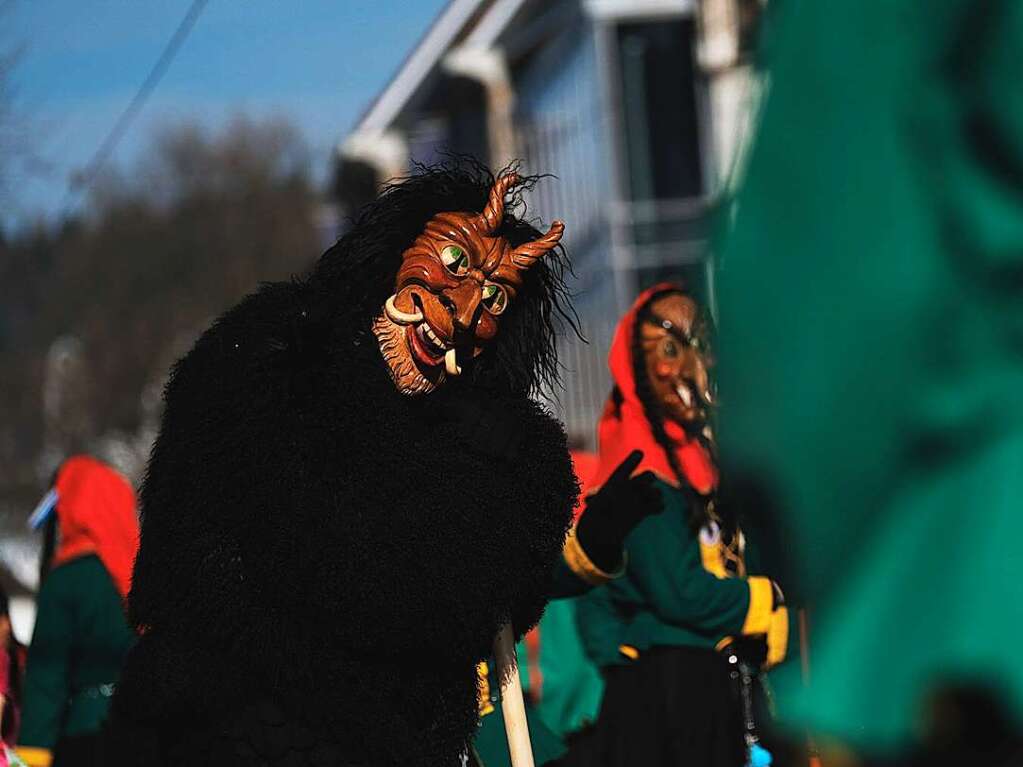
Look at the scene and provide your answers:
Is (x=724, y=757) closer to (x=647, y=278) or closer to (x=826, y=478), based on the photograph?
(x=826, y=478)

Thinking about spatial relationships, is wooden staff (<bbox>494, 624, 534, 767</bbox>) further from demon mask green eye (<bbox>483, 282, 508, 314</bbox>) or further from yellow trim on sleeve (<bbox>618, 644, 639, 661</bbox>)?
yellow trim on sleeve (<bbox>618, 644, 639, 661</bbox>)

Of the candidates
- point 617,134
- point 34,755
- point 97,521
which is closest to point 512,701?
point 34,755

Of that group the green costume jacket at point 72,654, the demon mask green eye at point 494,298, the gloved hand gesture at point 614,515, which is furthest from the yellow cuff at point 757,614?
the green costume jacket at point 72,654

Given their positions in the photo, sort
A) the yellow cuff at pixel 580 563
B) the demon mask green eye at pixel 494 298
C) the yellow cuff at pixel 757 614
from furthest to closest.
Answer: the yellow cuff at pixel 757 614 < the yellow cuff at pixel 580 563 < the demon mask green eye at pixel 494 298

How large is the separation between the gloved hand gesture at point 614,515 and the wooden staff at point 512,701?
134 cm

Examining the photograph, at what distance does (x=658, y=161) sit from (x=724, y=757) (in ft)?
37.7

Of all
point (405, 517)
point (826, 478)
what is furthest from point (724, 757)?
point (826, 478)

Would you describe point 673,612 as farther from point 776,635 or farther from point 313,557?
point 313,557

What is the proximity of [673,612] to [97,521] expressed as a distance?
250 cm

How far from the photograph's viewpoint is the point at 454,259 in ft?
11.7

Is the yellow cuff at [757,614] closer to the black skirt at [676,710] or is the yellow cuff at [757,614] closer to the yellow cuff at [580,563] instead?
the black skirt at [676,710]

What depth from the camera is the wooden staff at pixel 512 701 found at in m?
3.37

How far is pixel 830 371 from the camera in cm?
104

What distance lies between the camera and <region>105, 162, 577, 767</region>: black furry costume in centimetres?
314
